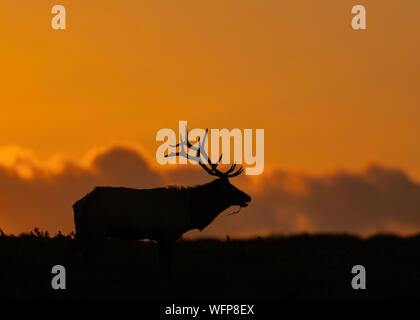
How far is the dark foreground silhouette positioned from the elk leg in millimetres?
233

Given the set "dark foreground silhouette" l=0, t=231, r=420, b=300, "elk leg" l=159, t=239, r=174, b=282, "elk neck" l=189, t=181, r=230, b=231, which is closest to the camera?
"dark foreground silhouette" l=0, t=231, r=420, b=300

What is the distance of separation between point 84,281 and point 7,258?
99.5 inches

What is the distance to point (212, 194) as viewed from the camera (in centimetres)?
2597

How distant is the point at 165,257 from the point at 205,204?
1987 millimetres

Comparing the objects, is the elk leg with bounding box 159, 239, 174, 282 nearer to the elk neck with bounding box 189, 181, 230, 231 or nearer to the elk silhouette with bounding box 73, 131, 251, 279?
the elk silhouette with bounding box 73, 131, 251, 279

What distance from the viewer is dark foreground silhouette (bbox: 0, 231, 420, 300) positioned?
23.3 m

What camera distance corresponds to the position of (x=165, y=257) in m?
24.4

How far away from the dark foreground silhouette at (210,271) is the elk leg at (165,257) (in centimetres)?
23


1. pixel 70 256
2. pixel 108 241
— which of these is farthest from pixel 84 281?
pixel 108 241

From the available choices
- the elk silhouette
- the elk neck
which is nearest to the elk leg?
the elk silhouette
